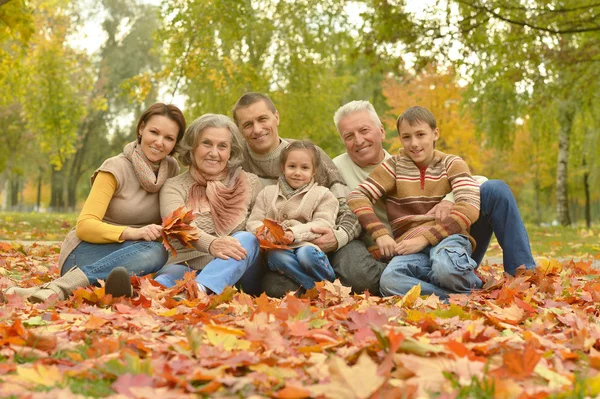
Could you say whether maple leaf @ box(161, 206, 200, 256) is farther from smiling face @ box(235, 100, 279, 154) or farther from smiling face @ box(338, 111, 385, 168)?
smiling face @ box(338, 111, 385, 168)

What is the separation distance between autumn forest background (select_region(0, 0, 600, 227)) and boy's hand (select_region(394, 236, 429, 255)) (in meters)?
6.13

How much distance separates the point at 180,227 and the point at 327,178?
50.5 inches

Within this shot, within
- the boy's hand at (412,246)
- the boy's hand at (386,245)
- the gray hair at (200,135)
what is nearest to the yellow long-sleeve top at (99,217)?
the gray hair at (200,135)

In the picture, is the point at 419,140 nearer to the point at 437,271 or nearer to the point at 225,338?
the point at 437,271

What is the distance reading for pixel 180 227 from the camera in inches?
154

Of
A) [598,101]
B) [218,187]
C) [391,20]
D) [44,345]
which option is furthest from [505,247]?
[598,101]

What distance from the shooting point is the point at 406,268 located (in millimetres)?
4113

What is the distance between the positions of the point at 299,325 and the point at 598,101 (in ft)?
45.5

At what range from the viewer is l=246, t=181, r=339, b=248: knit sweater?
4242 millimetres

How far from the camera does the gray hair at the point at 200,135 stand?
171 inches

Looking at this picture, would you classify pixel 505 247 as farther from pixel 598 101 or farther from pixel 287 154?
pixel 598 101

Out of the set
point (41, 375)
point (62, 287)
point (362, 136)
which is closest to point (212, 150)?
point (362, 136)

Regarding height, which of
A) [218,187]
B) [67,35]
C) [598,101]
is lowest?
[218,187]

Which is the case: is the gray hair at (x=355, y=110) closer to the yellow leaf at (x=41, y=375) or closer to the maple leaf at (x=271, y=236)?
the maple leaf at (x=271, y=236)
